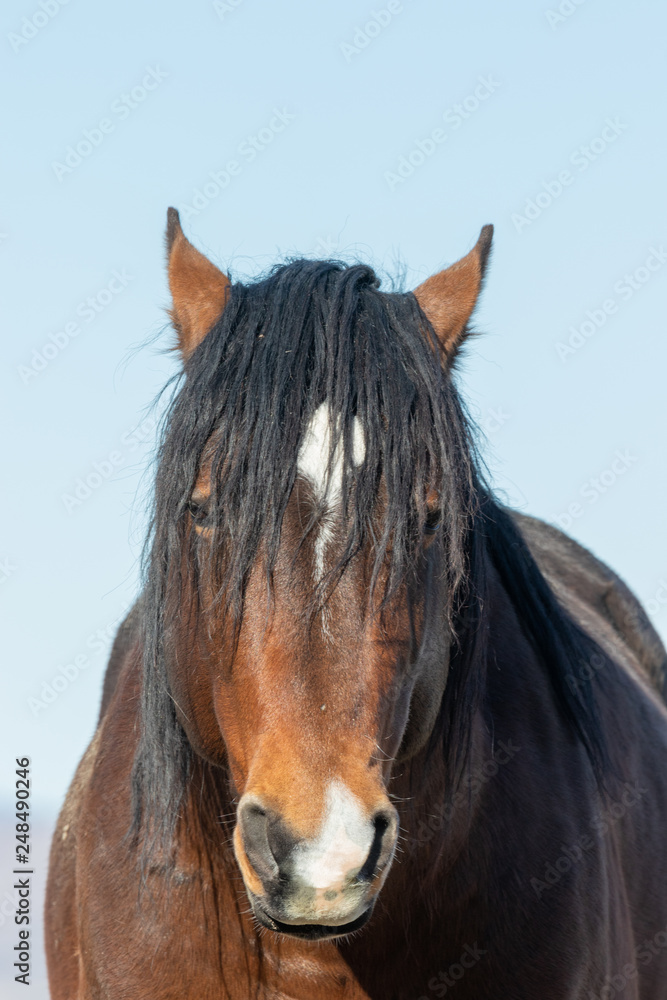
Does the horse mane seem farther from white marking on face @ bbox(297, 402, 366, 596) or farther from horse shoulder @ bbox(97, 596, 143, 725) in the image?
horse shoulder @ bbox(97, 596, 143, 725)

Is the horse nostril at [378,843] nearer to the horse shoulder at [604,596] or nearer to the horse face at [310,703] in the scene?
the horse face at [310,703]

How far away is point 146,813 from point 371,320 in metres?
1.58

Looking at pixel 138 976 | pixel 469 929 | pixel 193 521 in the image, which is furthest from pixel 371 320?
pixel 138 976

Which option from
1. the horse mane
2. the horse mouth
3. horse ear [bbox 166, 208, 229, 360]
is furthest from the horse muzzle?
horse ear [bbox 166, 208, 229, 360]

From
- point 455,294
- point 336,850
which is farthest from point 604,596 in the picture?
point 336,850

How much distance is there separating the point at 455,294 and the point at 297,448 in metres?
0.99

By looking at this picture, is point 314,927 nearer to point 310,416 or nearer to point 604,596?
point 310,416

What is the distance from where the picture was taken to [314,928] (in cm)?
253

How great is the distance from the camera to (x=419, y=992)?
3303mm

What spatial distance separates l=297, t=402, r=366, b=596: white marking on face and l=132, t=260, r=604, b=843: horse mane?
2cm

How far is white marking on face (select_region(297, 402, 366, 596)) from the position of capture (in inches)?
110

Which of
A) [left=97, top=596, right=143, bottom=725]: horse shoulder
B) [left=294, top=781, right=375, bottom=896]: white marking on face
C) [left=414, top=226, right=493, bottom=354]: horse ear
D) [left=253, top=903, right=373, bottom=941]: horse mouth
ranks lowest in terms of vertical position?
[left=97, top=596, right=143, bottom=725]: horse shoulder

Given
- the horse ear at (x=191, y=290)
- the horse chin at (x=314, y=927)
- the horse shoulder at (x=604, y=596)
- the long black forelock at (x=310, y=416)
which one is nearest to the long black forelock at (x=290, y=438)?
the long black forelock at (x=310, y=416)

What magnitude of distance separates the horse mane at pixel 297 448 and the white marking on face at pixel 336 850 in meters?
0.57
